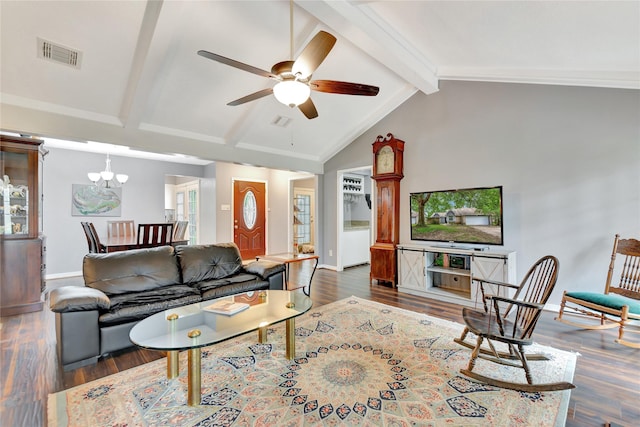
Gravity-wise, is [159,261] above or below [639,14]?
below

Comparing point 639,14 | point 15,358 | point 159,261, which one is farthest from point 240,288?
point 639,14

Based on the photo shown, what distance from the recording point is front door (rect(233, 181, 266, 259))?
24.7 ft

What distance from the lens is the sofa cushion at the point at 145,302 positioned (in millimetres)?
2549

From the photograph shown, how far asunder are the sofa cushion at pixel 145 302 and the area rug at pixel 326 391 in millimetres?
471

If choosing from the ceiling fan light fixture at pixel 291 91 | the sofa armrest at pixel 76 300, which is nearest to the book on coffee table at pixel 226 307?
the sofa armrest at pixel 76 300

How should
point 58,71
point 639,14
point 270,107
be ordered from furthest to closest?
point 270,107 → point 58,71 → point 639,14

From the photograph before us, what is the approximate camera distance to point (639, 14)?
233 centimetres

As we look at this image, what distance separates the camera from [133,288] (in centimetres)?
303

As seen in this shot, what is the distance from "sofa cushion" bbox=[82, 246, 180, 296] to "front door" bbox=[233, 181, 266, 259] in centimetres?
406

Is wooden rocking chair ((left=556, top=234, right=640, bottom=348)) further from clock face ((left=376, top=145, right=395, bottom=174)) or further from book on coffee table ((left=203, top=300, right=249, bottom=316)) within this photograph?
book on coffee table ((left=203, top=300, right=249, bottom=316))

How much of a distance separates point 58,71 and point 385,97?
452 cm

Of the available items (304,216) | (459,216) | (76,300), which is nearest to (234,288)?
(76,300)

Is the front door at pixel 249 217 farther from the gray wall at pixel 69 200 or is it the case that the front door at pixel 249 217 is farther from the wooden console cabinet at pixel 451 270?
the wooden console cabinet at pixel 451 270

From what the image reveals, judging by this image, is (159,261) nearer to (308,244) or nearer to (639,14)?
(639,14)
